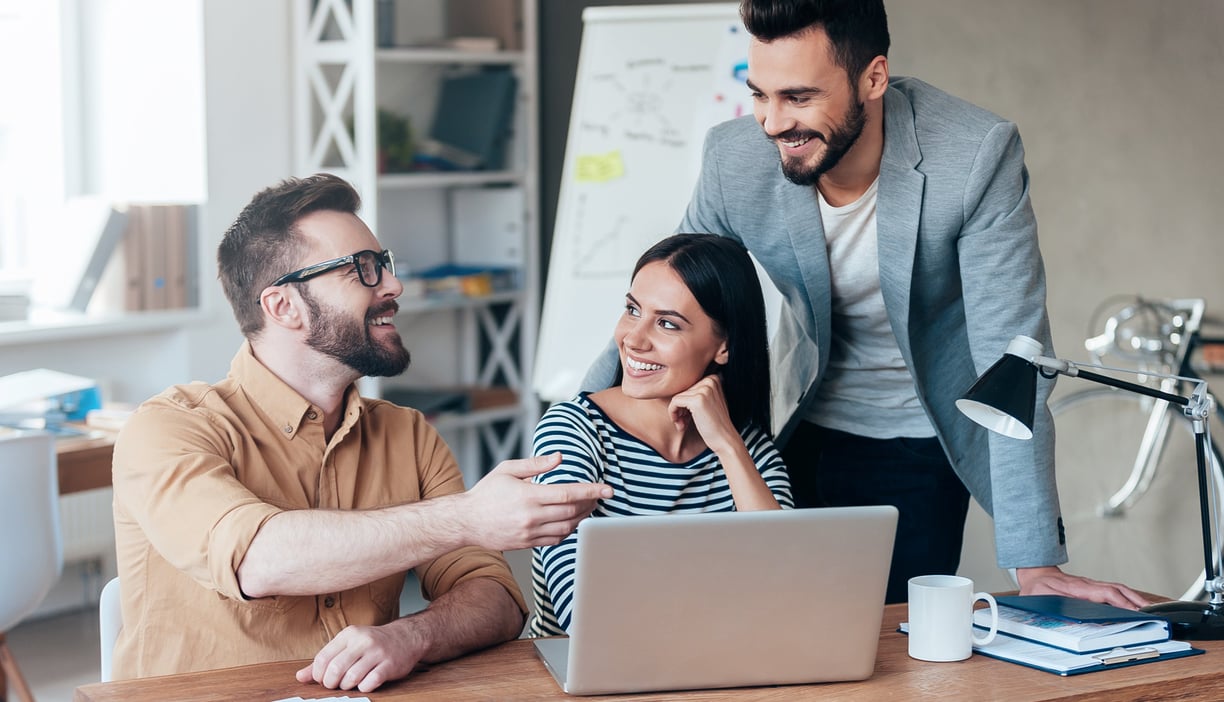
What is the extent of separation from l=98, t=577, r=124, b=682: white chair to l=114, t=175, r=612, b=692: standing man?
42 millimetres

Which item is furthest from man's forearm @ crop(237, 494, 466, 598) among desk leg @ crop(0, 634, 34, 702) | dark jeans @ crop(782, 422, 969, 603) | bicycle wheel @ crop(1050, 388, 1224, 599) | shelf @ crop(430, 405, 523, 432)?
shelf @ crop(430, 405, 523, 432)

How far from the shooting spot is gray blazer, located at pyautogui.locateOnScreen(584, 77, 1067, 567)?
1921mm

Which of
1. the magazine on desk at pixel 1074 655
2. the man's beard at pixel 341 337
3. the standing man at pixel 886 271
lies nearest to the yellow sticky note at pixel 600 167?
the standing man at pixel 886 271

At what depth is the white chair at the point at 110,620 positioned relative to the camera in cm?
177

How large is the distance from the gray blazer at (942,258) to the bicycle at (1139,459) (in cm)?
188

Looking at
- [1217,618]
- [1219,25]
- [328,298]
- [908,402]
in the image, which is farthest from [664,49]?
[1217,618]

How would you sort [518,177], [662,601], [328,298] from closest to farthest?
[662,601]
[328,298]
[518,177]

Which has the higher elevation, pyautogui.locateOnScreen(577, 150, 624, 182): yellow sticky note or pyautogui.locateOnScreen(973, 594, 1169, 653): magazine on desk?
pyautogui.locateOnScreen(577, 150, 624, 182): yellow sticky note

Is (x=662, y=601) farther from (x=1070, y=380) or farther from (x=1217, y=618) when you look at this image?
(x=1070, y=380)

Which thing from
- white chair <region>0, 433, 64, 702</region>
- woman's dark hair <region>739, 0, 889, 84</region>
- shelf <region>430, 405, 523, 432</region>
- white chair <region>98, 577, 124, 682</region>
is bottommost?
shelf <region>430, 405, 523, 432</region>

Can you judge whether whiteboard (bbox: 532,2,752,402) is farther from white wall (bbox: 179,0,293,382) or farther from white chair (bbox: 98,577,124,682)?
white chair (bbox: 98,577,124,682)

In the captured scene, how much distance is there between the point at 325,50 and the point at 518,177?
2.95 feet

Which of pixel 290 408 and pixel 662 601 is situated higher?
pixel 290 408

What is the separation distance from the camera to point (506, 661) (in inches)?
62.8
